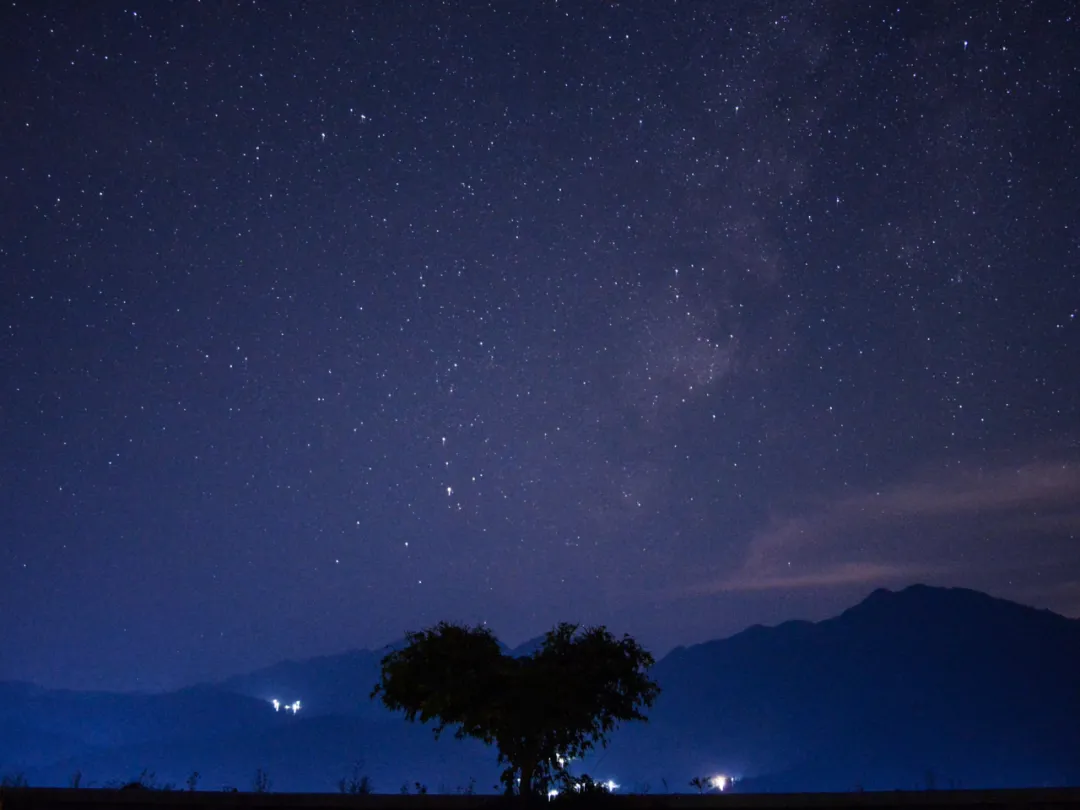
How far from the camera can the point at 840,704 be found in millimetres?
199500

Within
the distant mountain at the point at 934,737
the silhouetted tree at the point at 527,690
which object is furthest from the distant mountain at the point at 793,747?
the silhouetted tree at the point at 527,690

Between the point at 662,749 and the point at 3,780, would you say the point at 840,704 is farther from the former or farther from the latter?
the point at 3,780

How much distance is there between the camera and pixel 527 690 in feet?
44.4

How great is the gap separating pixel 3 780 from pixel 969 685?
214 meters

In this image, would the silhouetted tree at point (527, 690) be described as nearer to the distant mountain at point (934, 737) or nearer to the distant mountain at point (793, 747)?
the distant mountain at point (793, 747)

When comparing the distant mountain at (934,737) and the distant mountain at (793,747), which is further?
the distant mountain at (934,737)

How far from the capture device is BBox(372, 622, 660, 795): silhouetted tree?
532 inches

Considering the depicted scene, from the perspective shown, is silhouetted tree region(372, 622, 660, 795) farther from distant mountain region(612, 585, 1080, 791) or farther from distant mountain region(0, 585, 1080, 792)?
distant mountain region(612, 585, 1080, 791)

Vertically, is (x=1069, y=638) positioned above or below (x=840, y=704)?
above

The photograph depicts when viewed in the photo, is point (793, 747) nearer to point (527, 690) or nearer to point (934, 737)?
point (934, 737)

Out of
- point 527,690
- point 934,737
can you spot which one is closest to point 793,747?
point 934,737

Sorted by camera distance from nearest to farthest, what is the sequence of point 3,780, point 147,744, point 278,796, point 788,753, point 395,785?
point 278,796
point 3,780
point 395,785
point 788,753
point 147,744

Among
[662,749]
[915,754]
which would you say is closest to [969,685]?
[915,754]

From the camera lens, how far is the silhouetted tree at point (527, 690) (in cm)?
1352
